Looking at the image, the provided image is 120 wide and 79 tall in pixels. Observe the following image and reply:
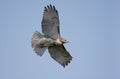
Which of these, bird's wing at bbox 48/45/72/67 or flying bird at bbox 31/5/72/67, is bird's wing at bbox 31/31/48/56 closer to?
flying bird at bbox 31/5/72/67

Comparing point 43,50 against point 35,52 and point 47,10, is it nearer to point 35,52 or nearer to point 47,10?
point 35,52

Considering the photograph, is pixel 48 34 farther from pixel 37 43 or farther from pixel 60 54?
pixel 60 54

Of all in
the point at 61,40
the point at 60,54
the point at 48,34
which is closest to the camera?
the point at 61,40

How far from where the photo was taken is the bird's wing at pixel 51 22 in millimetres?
11773

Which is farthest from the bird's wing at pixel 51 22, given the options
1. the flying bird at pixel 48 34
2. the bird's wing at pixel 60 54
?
the bird's wing at pixel 60 54

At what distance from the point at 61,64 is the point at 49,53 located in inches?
16.0

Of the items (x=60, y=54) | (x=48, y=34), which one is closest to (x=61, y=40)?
(x=48, y=34)

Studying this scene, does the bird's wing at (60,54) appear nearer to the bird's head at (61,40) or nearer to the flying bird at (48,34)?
the flying bird at (48,34)

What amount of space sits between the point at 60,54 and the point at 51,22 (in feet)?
2.83

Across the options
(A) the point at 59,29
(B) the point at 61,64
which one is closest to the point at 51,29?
(A) the point at 59,29

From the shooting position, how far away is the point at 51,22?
11805 millimetres

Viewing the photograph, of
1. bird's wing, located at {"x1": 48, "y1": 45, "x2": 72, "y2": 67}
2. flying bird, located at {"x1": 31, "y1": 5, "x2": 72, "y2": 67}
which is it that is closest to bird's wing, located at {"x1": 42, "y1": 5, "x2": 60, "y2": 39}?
flying bird, located at {"x1": 31, "y1": 5, "x2": 72, "y2": 67}

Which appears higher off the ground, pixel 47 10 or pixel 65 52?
pixel 47 10

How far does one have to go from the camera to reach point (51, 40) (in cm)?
1179
